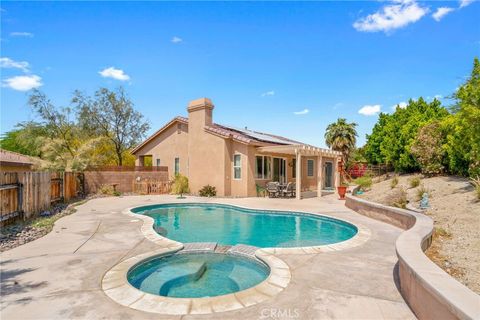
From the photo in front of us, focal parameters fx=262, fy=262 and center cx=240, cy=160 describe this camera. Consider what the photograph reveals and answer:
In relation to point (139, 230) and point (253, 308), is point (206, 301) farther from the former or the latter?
point (139, 230)

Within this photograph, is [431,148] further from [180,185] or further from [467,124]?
[180,185]

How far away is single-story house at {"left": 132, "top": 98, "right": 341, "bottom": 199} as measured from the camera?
17.0m

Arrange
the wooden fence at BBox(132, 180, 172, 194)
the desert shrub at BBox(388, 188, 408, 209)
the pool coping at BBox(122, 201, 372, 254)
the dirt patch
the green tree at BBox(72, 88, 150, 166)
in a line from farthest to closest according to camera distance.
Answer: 1. the green tree at BBox(72, 88, 150, 166)
2. the wooden fence at BBox(132, 180, 172, 194)
3. the desert shrub at BBox(388, 188, 408, 209)
4. the pool coping at BBox(122, 201, 372, 254)
5. the dirt patch

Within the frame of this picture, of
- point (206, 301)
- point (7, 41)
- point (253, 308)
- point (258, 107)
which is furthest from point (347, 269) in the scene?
point (258, 107)

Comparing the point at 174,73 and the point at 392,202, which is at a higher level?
the point at 174,73

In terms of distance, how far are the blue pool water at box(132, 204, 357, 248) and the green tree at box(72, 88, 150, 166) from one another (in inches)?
689

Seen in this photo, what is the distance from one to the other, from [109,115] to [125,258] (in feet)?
83.8

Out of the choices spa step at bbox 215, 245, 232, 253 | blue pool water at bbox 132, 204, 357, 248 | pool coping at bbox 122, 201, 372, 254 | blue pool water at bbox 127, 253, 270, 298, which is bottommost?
blue pool water at bbox 132, 204, 357, 248

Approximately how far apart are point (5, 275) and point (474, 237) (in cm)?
1002

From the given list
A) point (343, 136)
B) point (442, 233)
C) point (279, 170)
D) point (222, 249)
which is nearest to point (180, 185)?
point (279, 170)

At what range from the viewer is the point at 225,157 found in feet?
56.6

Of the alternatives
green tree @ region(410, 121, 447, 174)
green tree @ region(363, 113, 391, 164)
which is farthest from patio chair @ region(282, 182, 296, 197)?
green tree @ region(363, 113, 391, 164)

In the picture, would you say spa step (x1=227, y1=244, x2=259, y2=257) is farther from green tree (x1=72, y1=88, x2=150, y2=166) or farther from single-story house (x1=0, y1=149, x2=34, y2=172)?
green tree (x1=72, y1=88, x2=150, y2=166)

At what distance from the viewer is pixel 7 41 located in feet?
34.3
